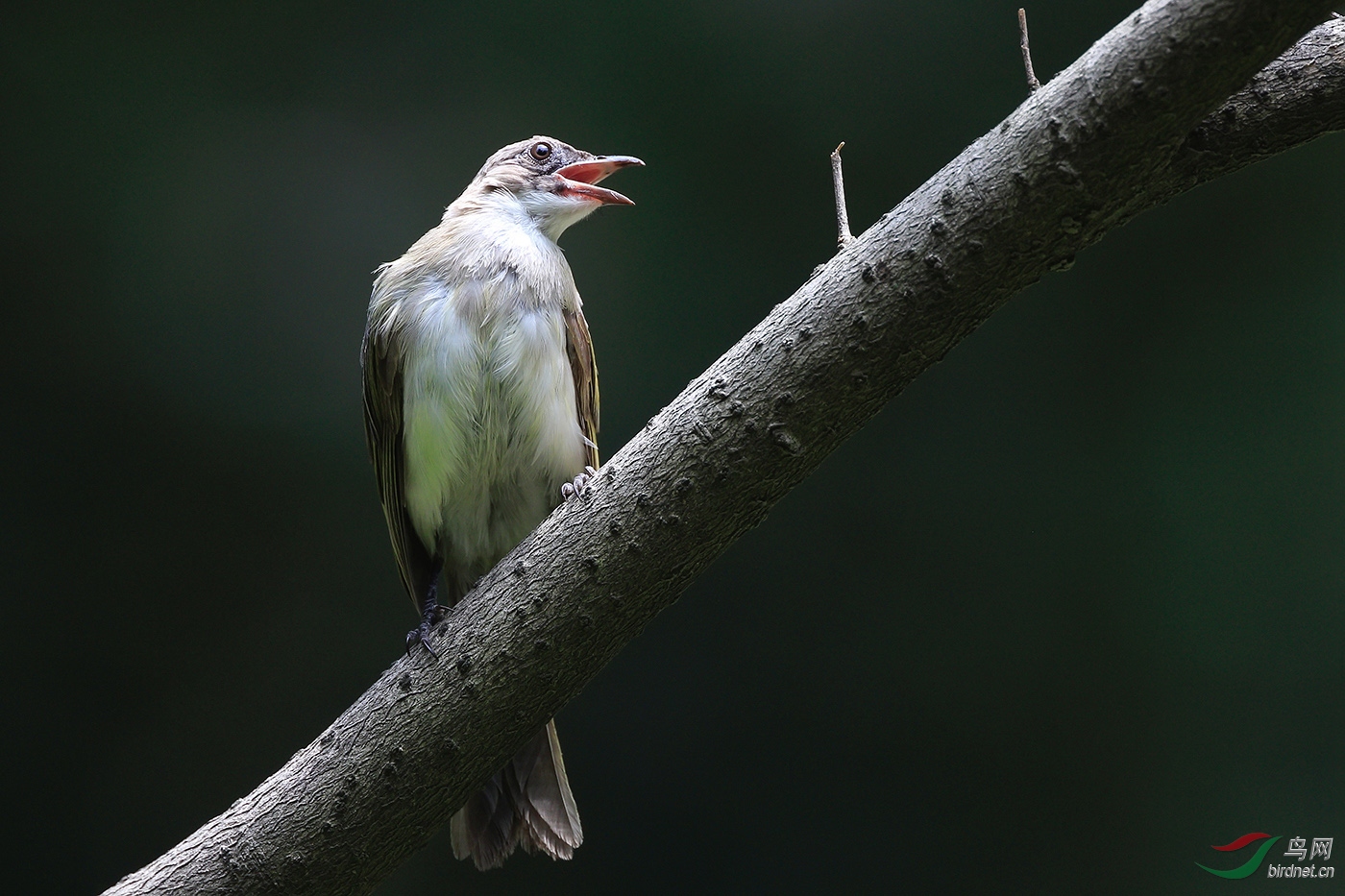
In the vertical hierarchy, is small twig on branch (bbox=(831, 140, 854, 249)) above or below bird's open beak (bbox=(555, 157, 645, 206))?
below

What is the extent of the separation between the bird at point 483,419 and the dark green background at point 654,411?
1485 mm

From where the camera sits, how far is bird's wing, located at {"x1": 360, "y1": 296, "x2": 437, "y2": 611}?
8.27 feet

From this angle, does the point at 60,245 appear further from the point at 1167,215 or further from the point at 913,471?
the point at 1167,215

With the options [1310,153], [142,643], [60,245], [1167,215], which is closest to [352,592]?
[142,643]

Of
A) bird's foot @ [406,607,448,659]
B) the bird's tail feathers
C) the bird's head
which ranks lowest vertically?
the bird's tail feathers

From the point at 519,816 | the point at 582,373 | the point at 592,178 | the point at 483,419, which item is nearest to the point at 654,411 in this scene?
the point at 592,178

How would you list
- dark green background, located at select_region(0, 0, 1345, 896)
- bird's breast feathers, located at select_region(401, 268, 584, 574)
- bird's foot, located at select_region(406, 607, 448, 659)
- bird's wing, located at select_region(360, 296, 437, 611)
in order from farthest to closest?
dark green background, located at select_region(0, 0, 1345, 896), bird's wing, located at select_region(360, 296, 437, 611), bird's breast feathers, located at select_region(401, 268, 584, 574), bird's foot, located at select_region(406, 607, 448, 659)

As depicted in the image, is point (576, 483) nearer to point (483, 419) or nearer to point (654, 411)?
point (483, 419)

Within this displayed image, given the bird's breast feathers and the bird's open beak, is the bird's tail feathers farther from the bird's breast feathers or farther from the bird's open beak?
the bird's open beak

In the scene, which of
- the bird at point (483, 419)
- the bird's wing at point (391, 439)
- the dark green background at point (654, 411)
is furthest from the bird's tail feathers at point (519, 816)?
the dark green background at point (654, 411)

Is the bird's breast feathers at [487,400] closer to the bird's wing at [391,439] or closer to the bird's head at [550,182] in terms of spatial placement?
the bird's wing at [391,439]

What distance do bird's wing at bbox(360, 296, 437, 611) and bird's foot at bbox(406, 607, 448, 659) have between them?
33cm

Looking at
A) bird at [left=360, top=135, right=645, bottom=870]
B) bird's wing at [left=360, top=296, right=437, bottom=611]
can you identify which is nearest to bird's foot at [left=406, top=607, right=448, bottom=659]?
bird at [left=360, top=135, right=645, bottom=870]

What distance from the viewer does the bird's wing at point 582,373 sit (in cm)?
255
